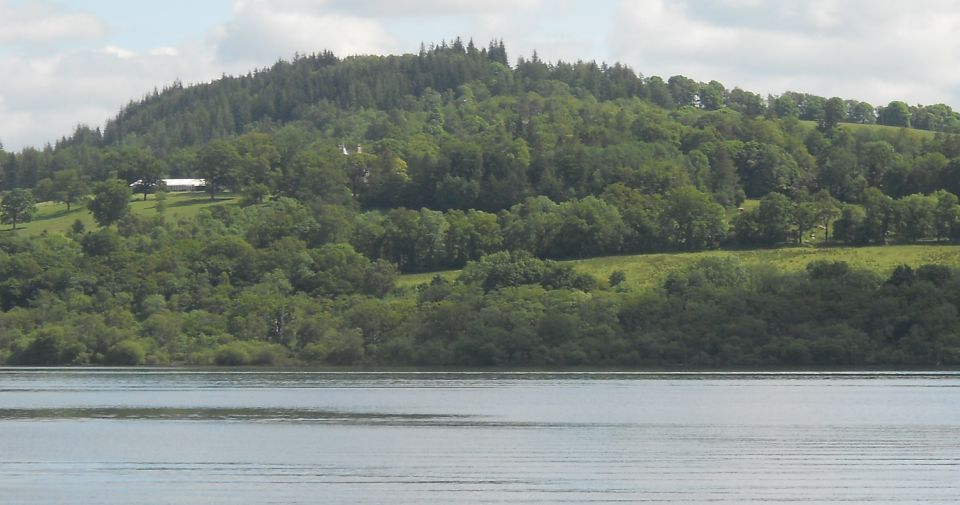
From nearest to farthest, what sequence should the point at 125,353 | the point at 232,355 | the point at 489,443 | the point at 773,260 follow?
the point at 489,443, the point at 232,355, the point at 125,353, the point at 773,260

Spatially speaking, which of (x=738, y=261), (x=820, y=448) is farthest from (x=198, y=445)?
(x=738, y=261)

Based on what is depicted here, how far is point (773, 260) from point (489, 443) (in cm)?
10952

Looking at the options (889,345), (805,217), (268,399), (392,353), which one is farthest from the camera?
(805,217)

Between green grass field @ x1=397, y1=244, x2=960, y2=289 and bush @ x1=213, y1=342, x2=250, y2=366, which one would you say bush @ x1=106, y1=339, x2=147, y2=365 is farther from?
green grass field @ x1=397, y1=244, x2=960, y2=289

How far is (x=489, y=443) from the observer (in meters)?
65.3

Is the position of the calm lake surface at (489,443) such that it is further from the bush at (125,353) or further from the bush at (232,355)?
the bush at (125,353)

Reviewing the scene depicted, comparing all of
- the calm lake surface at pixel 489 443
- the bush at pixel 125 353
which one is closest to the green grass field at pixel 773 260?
the bush at pixel 125 353

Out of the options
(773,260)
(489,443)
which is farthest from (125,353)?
(489,443)

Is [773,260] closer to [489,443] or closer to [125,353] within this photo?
[125,353]

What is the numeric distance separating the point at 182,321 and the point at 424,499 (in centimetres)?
10819

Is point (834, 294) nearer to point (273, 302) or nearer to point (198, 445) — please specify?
point (273, 302)

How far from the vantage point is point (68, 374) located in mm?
134875

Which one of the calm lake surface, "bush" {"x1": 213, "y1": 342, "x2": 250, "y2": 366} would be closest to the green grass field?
"bush" {"x1": 213, "y1": 342, "x2": 250, "y2": 366}

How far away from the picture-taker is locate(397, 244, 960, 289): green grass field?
160 m
